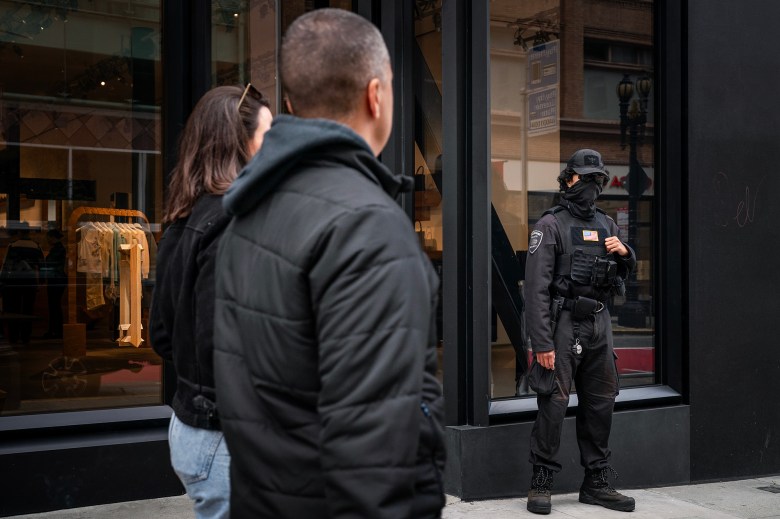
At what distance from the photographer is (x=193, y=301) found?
2.53 m

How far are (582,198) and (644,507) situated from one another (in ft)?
7.27

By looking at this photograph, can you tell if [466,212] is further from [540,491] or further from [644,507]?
[644,507]

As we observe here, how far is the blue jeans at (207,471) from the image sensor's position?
2.44 metres

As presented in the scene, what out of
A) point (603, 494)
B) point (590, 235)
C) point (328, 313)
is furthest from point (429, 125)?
point (328, 313)

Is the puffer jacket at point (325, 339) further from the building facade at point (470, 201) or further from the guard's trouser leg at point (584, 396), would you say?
the guard's trouser leg at point (584, 396)

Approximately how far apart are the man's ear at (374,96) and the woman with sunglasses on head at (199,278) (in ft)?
2.39

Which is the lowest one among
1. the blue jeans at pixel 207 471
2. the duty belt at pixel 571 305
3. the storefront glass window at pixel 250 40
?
the blue jeans at pixel 207 471

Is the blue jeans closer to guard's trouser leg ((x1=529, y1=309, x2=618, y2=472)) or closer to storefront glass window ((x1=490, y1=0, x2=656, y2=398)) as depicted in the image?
guard's trouser leg ((x1=529, y1=309, x2=618, y2=472))

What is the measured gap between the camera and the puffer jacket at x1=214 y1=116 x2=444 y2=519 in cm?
162

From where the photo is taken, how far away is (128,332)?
6.05 m

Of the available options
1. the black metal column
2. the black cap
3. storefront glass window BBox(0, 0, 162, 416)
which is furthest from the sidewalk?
the black cap

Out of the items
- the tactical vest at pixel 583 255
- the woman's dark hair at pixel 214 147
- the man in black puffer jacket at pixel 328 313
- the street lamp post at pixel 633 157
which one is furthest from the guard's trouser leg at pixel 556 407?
the man in black puffer jacket at pixel 328 313

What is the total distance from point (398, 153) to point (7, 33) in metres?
2.74

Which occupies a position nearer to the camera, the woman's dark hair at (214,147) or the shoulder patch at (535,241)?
the woman's dark hair at (214,147)
